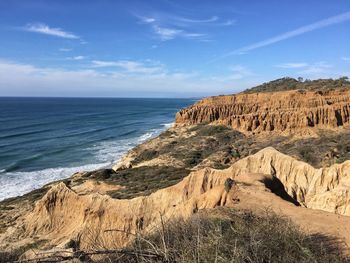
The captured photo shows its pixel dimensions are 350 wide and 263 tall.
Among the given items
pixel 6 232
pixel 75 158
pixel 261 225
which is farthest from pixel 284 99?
pixel 261 225

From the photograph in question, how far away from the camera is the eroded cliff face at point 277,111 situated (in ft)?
163

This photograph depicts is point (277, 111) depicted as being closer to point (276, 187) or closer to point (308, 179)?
point (308, 179)

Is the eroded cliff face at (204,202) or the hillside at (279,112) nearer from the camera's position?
the eroded cliff face at (204,202)

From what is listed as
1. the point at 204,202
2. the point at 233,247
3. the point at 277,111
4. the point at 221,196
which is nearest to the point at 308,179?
the point at 221,196

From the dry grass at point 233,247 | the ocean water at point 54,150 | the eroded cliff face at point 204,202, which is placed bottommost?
the ocean water at point 54,150

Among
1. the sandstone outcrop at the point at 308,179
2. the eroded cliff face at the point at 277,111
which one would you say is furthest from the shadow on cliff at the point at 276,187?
the eroded cliff face at the point at 277,111

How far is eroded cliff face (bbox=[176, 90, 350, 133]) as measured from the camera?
49.6 m

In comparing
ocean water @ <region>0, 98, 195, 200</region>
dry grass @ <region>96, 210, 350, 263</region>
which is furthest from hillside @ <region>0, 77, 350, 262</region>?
ocean water @ <region>0, 98, 195, 200</region>

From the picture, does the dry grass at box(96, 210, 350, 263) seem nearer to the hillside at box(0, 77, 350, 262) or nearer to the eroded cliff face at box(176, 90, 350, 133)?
the hillside at box(0, 77, 350, 262)

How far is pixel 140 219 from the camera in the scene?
18219 millimetres

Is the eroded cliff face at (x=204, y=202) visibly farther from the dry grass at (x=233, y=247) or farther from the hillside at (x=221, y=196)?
the dry grass at (x=233, y=247)

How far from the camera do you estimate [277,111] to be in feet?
178

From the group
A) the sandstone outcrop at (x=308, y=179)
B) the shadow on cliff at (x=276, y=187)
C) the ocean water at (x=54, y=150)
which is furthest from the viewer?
the ocean water at (x=54, y=150)

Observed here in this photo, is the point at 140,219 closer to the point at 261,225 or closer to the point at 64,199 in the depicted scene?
the point at 64,199
